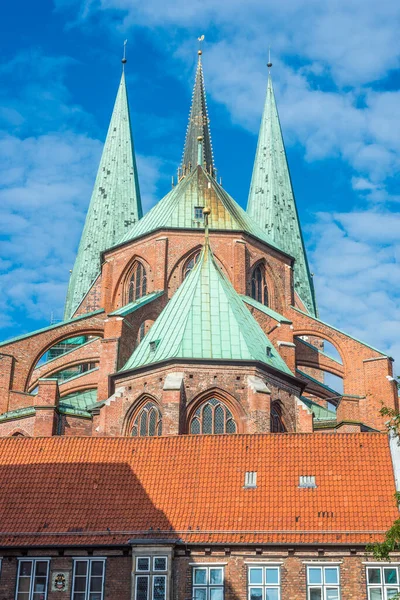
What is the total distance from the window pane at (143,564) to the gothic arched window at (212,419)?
10401 millimetres

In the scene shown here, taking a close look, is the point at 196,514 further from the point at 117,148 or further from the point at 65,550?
the point at 117,148

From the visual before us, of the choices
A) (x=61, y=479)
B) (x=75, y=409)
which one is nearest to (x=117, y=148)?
(x=75, y=409)

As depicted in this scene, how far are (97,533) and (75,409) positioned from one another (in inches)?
627

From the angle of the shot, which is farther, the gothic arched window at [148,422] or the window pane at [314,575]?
the gothic arched window at [148,422]

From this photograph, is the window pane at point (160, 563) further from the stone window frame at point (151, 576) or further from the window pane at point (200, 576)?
the window pane at point (200, 576)

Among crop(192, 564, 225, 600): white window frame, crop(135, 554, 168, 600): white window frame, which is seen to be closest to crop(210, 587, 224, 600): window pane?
crop(192, 564, 225, 600): white window frame

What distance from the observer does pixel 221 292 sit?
39.0 metres

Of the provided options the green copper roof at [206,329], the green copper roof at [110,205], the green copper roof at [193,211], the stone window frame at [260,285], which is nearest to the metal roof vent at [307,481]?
the green copper roof at [206,329]

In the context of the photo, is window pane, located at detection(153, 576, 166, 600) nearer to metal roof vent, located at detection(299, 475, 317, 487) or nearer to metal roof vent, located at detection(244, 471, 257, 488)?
metal roof vent, located at detection(244, 471, 257, 488)

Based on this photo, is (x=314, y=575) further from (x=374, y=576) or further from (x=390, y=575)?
(x=390, y=575)

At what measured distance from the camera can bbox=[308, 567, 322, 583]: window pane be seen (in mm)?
23906

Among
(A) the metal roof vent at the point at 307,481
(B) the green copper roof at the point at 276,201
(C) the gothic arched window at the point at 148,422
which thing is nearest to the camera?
(A) the metal roof vent at the point at 307,481

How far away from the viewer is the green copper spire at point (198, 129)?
221ft

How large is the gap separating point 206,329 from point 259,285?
1131 cm
